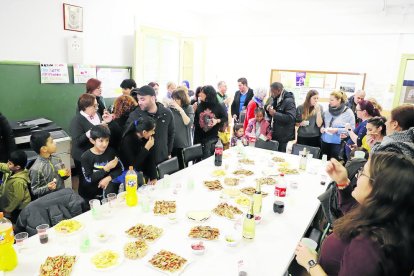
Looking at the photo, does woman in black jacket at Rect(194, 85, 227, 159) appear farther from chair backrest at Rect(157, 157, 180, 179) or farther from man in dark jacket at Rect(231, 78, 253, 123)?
man in dark jacket at Rect(231, 78, 253, 123)

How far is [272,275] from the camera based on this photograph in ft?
4.86

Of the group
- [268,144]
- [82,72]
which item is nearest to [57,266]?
[268,144]

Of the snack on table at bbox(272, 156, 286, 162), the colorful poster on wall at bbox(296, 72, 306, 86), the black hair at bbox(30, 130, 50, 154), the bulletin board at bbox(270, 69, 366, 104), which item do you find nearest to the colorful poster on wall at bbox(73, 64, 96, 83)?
the black hair at bbox(30, 130, 50, 154)

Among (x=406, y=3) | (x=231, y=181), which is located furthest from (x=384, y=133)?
(x=406, y=3)

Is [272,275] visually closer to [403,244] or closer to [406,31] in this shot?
[403,244]

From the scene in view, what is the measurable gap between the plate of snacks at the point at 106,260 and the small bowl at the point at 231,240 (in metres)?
0.60

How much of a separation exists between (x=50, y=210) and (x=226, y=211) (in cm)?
124

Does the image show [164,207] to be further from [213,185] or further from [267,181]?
[267,181]

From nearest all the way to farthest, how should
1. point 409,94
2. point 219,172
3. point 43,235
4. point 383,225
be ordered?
point 383,225 < point 43,235 < point 219,172 < point 409,94

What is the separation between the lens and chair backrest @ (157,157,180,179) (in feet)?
9.28

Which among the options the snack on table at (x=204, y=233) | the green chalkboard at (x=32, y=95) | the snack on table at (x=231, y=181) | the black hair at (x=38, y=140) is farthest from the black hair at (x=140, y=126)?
the green chalkboard at (x=32, y=95)

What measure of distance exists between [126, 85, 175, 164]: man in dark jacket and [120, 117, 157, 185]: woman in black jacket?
0.74ft

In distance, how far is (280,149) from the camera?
14.6ft

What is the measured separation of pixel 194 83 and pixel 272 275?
6.65m
